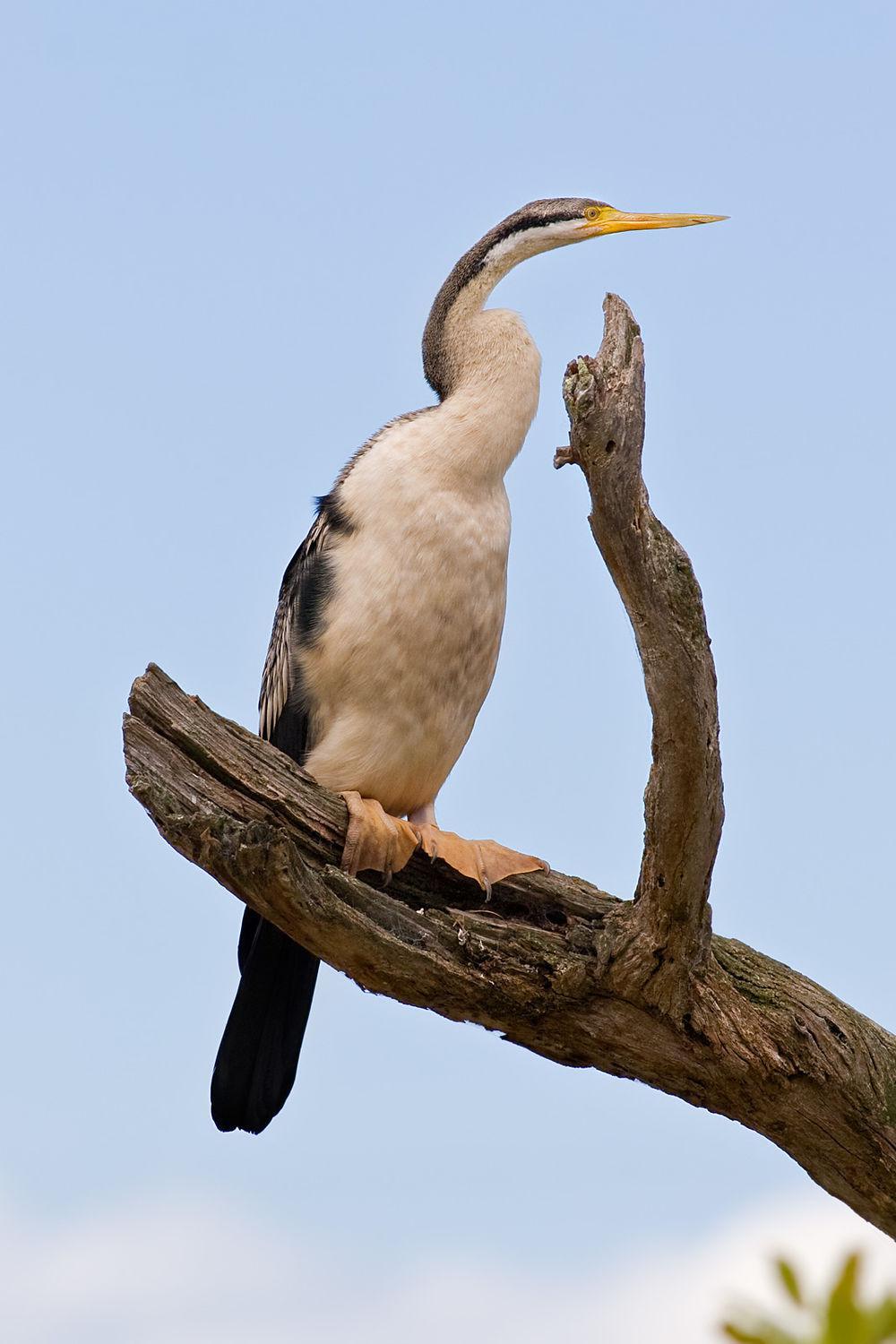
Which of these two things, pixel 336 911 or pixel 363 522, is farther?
pixel 363 522

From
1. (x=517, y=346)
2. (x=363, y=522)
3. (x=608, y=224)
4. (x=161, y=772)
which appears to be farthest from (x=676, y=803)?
(x=608, y=224)

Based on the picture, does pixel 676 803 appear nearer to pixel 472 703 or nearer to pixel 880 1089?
pixel 880 1089

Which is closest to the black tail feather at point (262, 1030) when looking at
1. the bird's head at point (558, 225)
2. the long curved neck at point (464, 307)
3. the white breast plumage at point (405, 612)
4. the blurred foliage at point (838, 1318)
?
the white breast plumage at point (405, 612)

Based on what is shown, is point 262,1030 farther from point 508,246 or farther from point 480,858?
point 508,246

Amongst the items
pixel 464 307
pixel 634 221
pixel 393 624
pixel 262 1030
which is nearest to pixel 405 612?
pixel 393 624

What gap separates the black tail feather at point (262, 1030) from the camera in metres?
4.34

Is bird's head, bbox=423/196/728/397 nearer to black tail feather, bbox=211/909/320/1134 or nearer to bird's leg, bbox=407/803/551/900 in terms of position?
bird's leg, bbox=407/803/551/900

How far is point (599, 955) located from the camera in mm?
3535

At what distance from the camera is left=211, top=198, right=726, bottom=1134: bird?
14.1ft

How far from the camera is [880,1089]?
12.1 ft

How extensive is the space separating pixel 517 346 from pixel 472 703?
3.70 ft

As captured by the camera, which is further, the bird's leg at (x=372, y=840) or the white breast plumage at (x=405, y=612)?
the white breast plumage at (x=405, y=612)

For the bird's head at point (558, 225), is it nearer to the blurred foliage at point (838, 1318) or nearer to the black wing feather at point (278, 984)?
the black wing feather at point (278, 984)

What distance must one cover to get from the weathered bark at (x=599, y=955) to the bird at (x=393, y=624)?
537 mm
